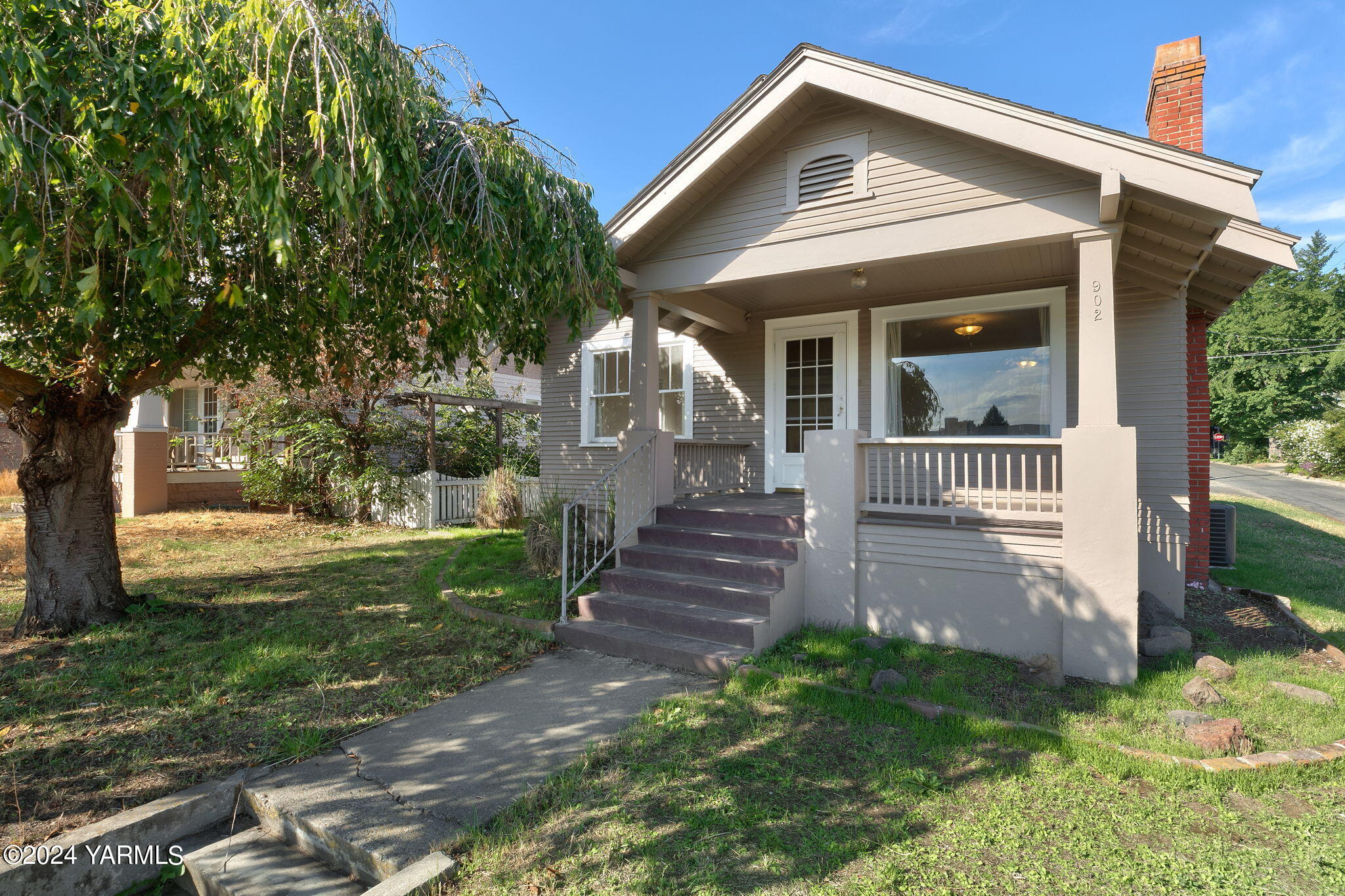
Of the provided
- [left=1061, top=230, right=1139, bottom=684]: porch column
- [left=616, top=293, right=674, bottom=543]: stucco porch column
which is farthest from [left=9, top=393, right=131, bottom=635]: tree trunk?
[left=1061, top=230, right=1139, bottom=684]: porch column

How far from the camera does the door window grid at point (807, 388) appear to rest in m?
7.81

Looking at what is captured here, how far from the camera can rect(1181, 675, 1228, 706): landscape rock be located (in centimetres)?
395

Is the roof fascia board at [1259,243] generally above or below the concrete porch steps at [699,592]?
above

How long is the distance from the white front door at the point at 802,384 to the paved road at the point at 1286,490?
12.5m

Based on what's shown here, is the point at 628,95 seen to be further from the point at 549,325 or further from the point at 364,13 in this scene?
the point at 364,13

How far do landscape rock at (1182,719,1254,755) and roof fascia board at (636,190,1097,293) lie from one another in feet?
11.1

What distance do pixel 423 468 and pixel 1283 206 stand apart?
2549 inches

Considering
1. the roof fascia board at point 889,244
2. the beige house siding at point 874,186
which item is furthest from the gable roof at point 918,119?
the roof fascia board at point 889,244

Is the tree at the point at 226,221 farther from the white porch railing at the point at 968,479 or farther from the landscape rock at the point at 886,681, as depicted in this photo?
the landscape rock at the point at 886,681

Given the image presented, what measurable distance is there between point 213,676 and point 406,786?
228cm

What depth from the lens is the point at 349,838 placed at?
8.68 ft

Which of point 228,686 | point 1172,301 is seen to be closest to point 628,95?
point 1172,301

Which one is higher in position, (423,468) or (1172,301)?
(1172,301)

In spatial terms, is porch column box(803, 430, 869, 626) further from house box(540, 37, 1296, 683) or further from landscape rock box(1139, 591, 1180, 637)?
landscape rock box(1139, 591, 1180, 637)
